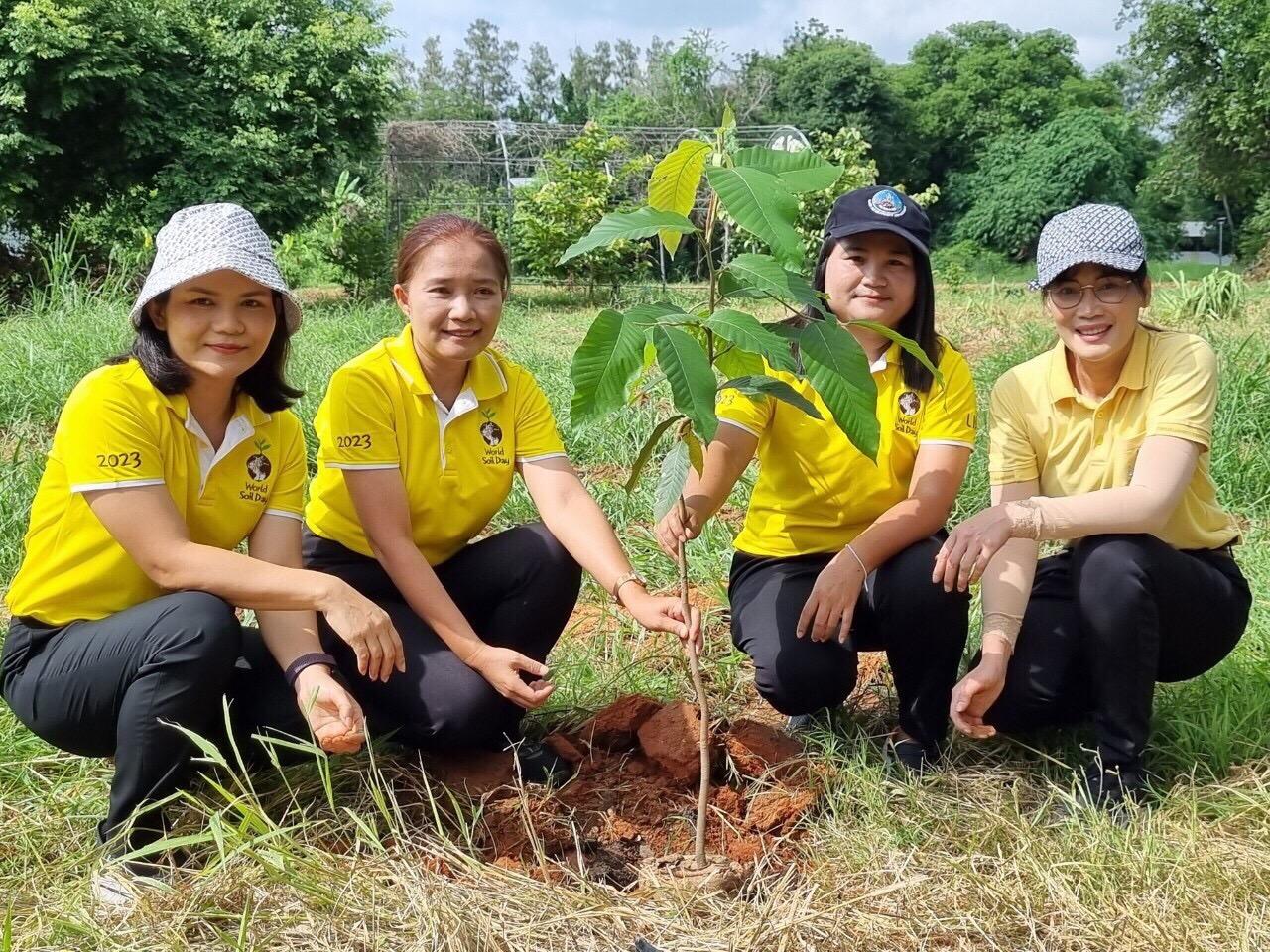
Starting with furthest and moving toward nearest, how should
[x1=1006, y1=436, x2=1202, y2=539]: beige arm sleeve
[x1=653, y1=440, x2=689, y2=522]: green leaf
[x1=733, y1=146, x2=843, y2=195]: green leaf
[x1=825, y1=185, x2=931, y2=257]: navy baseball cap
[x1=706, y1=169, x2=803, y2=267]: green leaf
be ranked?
[x1=825, y1=185, x2=931, y2=257]: navy baseball cap → [x1=1006, y1=436, x2=1202, y2=539]: beige arm sleeve → [x1=653, y1=440, x2=689, y2=522]: green leaf → [x1=733, y1=146, x2=843, y2=195]: green leaf → [x1=706, y1=169, x2=803, y2=267]: green leaf

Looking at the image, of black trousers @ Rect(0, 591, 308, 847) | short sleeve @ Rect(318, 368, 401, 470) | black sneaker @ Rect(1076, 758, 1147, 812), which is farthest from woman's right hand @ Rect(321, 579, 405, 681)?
black sneaker @ Rect(1076, 758, 1147, 812)

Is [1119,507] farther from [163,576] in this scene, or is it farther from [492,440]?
[163,576]

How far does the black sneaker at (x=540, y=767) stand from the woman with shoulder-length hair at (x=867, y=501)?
41 cm

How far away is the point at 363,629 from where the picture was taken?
5.47 ft

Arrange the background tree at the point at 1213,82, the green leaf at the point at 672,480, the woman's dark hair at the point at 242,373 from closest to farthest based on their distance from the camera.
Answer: the green leaf at the point at 672,480
the woman's dark hair at the point at 242,373
the background tree at the point at 1213,82

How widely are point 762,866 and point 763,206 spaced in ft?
3.34

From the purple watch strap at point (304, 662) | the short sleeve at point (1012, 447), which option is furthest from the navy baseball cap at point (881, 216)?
the purple watch strap at point (304, 662)

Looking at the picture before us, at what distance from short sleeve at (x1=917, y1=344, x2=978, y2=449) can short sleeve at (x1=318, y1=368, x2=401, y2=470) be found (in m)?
0.99

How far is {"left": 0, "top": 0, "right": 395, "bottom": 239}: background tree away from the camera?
766cm

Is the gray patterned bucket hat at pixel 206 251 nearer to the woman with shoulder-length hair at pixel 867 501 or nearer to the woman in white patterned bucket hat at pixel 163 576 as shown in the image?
the woman in white patterned bucket hat at pixel 163 576

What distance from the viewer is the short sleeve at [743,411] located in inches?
78.7

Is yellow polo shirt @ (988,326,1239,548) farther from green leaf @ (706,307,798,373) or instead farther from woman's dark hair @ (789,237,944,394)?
green leaf @ (706,307,798,373)

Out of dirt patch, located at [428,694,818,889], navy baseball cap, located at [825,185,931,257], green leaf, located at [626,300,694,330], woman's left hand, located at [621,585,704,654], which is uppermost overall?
navy baseball cap, located at [825,185,931,257]

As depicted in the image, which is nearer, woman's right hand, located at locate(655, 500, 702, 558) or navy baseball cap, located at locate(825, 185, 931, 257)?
woman's right hand, located at locate(655, 500, 702, 558)
